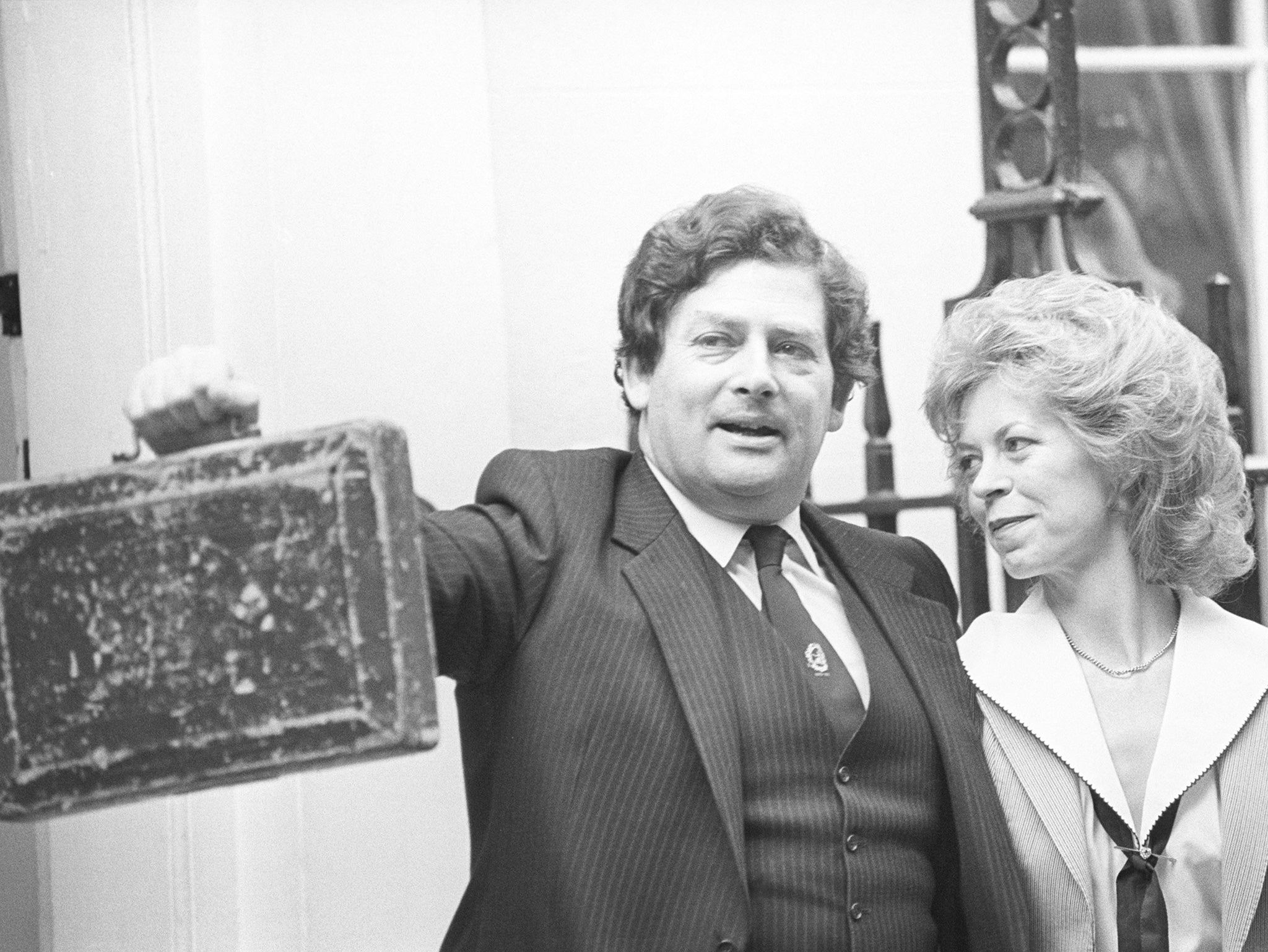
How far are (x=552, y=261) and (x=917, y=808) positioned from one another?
1.81m

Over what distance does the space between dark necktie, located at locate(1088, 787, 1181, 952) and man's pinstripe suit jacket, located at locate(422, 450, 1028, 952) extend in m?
0.13

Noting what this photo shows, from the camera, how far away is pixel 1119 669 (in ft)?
7.69

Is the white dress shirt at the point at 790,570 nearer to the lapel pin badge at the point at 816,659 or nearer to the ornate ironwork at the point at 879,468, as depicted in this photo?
the lapel pin badge at the point at 816,659

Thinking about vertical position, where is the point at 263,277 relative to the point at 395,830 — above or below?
above

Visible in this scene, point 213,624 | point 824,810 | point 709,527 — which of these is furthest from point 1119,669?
point 213,624

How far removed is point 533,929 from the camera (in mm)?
2078

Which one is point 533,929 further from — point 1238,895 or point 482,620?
point 1238,895

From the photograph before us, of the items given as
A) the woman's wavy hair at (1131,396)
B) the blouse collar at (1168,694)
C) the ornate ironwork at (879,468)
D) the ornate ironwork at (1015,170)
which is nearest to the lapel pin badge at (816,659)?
the blouse collar at (1168,694)

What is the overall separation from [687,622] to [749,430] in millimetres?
295

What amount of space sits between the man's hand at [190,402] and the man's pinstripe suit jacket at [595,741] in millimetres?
327

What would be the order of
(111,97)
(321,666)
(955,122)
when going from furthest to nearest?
(955,122), (111,97), (321,666)

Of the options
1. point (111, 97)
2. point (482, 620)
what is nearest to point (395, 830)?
point (482, 620)

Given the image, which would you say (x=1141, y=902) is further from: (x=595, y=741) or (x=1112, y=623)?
(x=595, y=741)

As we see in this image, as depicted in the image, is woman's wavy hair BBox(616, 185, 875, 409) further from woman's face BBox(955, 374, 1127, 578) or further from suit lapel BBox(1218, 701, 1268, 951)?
suit lapel BBox(1218, 701, 1268, 951)
